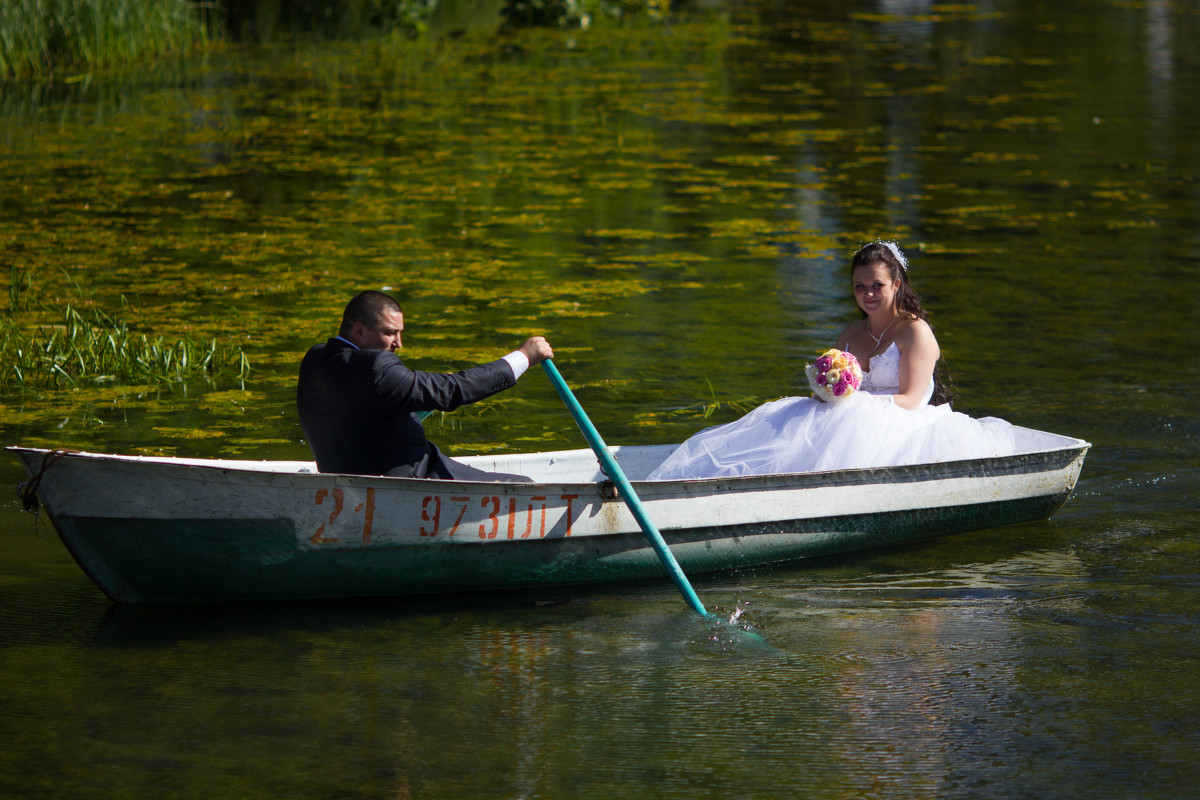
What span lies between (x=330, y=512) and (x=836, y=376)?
6.81 feet

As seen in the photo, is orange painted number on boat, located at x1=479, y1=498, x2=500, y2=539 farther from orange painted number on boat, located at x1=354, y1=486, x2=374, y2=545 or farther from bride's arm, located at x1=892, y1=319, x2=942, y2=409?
bride's arm, located at x1=892, y1=319, x2=942, y2=409

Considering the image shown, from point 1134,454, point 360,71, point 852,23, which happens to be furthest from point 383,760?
point 852,23

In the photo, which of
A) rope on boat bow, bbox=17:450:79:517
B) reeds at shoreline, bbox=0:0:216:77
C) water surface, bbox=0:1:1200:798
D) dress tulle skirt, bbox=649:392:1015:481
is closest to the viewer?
water surface, bbox=0:1:1200:798

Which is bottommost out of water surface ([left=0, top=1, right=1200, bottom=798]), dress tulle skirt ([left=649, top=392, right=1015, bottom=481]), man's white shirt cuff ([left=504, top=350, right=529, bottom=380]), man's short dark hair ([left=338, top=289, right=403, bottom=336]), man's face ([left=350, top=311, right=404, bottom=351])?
water surface ([left=0, top=1, right=1200, bottom=798])

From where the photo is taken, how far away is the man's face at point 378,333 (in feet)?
16.9

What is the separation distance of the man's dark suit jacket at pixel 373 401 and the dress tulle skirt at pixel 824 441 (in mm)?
1115

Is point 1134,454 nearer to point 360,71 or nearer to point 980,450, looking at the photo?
point 980,450

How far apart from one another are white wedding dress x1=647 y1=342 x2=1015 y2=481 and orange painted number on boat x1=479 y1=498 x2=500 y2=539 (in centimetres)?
89

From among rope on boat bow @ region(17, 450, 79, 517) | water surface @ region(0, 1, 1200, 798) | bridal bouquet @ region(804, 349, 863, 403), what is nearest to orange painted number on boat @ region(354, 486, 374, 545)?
water surface @ region(0, 1, 1200, 798)

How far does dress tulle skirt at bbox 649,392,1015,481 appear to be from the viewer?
6.01m

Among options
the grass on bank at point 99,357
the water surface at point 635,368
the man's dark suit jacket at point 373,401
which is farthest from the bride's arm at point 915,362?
the grass on bank at point 99,357

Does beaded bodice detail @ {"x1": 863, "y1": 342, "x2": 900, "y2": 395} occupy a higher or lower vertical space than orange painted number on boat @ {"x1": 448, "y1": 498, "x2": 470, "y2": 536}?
higher

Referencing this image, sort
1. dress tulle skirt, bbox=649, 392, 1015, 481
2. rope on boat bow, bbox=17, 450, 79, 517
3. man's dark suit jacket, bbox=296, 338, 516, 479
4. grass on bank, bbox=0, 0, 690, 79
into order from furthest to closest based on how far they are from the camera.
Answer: grass on bank, bbox=0, 0, 690, 79 < dress tulle skirt, bbox=649, 392, 1015, 481 < man's dark suit jacket, bbox=296, 338, 516, 479 < rope on boat bow, bbox=17, 450, 79, 517

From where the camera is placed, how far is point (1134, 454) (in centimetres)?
708
